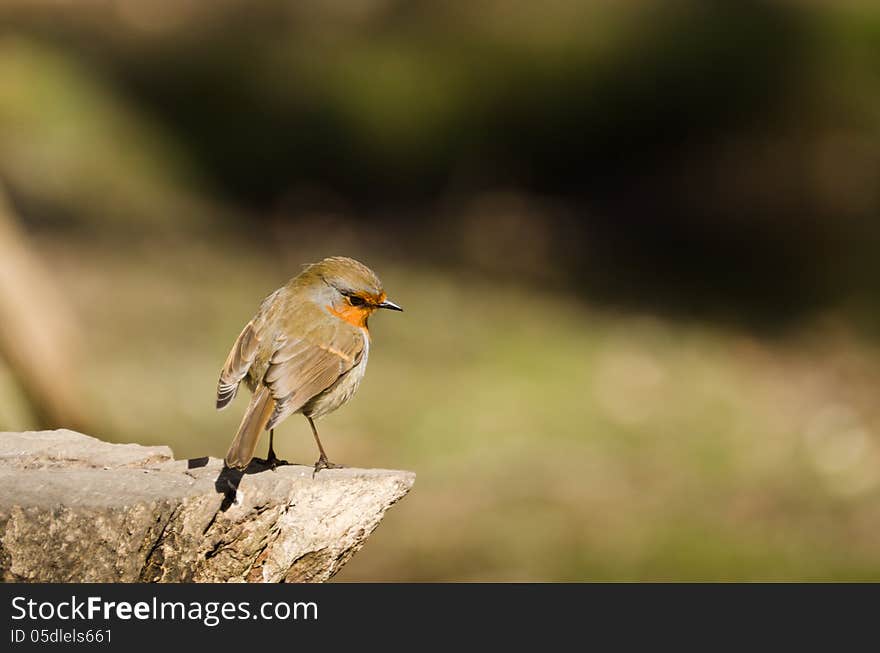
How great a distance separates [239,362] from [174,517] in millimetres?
641

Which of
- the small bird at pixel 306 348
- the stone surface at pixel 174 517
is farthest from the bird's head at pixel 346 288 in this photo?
the stone surface at pixel 174 517

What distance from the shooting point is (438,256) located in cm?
887

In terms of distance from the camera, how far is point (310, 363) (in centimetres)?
358

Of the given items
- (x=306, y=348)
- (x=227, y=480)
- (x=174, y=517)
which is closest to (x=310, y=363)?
(x=306, y=348)

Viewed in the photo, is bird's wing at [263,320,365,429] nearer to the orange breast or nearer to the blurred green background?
the orange breast

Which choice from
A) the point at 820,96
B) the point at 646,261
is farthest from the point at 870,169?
the point at 646,261

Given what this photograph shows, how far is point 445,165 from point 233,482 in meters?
6.37

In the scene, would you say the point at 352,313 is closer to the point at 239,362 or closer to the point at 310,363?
the point at 310,363

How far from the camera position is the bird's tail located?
3.16 metres

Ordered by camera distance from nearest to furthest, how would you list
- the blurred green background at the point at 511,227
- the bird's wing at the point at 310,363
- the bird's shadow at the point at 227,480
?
the bird's shadow at the point at 227,480, the bird's wing at the point at 310,363, the blurred green background at the point at 511,227

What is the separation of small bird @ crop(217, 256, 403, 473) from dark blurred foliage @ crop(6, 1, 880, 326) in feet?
16.3

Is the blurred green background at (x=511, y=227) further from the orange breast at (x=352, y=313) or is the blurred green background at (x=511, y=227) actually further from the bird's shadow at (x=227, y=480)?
the bird's shadow at (x=227, y=480)

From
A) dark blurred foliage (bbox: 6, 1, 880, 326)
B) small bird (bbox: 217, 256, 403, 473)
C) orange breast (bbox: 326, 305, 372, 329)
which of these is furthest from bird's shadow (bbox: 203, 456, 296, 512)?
dark blurred foliage (bbox: 6, 1, 880, 326)

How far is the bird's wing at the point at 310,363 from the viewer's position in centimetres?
348
